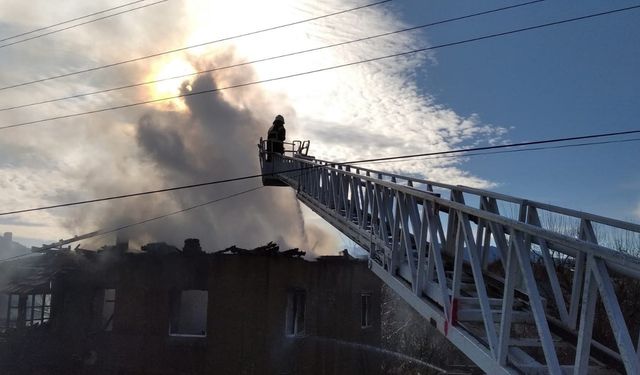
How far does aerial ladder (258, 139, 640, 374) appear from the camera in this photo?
3.35 meters

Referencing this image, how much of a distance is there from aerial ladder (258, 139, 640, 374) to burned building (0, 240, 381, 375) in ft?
25.4

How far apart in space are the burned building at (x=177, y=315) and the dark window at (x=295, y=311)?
0.13ft

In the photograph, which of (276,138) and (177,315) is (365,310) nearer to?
(177,315)

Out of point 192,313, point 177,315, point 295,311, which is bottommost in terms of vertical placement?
point 192,313

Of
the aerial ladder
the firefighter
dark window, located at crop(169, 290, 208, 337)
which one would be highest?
the firefighter

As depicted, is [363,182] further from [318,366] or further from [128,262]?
[128,262]

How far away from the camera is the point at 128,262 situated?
1720 cm

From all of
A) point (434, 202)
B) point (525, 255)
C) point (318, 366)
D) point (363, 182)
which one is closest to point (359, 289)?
point (318, 366)

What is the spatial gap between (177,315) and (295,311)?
13.5 feet

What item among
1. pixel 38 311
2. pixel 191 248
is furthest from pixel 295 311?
pixel 38 311

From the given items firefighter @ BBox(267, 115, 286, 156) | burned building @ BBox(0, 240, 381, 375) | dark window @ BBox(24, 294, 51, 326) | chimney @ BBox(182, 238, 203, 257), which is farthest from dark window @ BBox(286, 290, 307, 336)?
dark window @ BBox(24, 294, 51, 326)

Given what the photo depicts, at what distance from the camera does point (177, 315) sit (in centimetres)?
1761

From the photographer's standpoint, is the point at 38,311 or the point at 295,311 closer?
the point at 295,311

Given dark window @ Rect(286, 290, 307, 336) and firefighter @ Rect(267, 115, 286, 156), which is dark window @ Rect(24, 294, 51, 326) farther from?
firefighter @ Rect(267, 115, 286, 156)
